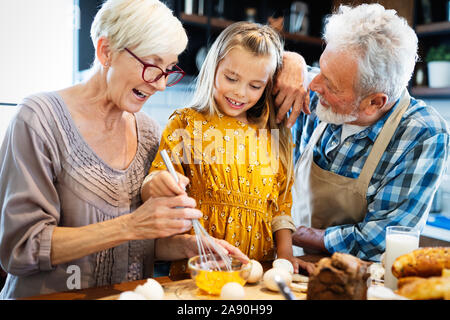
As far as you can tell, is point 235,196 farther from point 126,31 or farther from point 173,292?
point 126,31

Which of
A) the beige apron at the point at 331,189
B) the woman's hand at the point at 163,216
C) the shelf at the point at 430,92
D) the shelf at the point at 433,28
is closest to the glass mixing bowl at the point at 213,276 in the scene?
the woman's hand at the point at 163,216

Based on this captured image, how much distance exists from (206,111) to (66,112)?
1.63 ft

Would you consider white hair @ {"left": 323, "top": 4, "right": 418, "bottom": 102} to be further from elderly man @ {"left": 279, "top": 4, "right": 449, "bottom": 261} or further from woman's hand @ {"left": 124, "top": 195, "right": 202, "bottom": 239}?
woman's hand @ {"left": 124, "top": 195, "right": 202, "bottom": 239}

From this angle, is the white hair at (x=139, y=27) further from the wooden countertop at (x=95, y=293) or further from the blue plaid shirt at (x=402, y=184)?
the blue plaid shirt at (x=402, y=184)

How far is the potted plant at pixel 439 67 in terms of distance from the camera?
129 inches

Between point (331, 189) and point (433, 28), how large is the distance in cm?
211

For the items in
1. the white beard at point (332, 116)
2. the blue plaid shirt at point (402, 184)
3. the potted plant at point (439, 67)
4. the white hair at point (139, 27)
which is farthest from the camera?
the potted plant at point (439, 67)

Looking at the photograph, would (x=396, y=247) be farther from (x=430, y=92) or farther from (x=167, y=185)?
(x=430, y=92)

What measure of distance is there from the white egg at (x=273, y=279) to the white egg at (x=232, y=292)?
0.36 feet

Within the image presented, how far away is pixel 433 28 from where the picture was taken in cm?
325

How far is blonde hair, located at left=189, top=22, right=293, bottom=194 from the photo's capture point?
1543mm

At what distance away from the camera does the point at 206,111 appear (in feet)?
5.24

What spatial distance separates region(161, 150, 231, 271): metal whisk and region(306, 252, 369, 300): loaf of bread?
0.24 m
